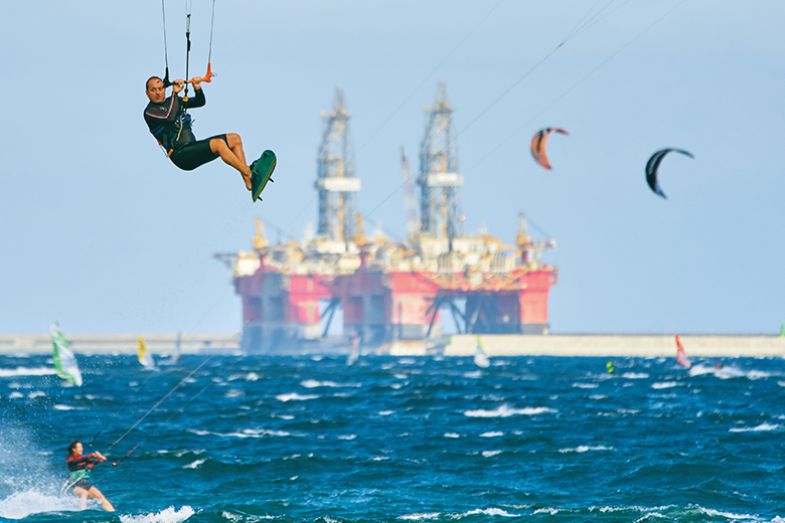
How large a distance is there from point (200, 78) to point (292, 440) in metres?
29.1

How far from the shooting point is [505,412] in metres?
57.0

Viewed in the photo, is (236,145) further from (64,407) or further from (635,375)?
(635,375)

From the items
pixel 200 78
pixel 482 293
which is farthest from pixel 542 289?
pixel 200 78

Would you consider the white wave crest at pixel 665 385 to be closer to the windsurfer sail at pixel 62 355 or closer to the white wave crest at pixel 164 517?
the windsurfer sail at pixel 62 355

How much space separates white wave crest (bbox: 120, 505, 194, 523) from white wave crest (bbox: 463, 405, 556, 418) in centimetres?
2592

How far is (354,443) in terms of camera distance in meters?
43.9

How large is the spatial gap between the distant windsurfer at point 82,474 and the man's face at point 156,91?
12.4 meters

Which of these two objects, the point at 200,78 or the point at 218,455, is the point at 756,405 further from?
the point at 200,78

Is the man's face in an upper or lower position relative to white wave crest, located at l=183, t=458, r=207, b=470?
upper

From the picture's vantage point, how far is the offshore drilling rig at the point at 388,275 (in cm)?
17300

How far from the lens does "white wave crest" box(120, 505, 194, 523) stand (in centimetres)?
2898

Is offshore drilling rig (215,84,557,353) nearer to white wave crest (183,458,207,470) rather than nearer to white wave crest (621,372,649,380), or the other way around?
white wave crest (621,372,649,380)

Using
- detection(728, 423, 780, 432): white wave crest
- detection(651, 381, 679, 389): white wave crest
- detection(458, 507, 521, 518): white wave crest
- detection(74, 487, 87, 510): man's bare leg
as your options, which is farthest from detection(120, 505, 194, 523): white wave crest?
detection(651, 381, 679, 389): white wave crest

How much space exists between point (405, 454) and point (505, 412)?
1676 centimetres
